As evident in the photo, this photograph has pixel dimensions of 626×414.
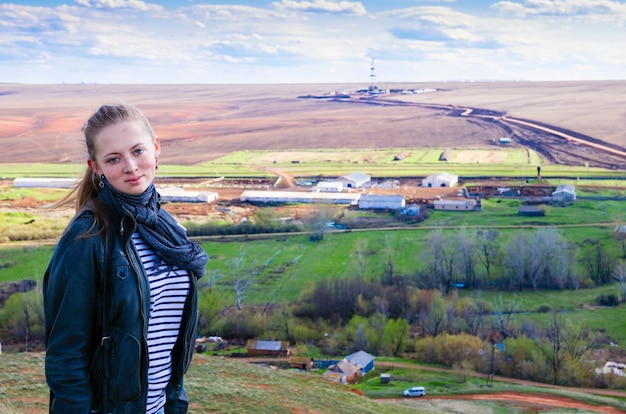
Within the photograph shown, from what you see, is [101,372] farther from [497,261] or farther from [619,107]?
[619,107]

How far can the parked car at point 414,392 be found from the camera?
17.1 m

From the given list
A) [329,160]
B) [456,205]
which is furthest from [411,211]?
[329,160]

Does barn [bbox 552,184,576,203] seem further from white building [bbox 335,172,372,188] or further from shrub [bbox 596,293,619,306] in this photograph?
shrub [bbox 596,293,619,306]

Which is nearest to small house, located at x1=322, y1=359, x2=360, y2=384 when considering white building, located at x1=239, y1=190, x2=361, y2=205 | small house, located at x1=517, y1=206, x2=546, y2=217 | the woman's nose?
the woman's nose

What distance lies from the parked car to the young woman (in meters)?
14.9

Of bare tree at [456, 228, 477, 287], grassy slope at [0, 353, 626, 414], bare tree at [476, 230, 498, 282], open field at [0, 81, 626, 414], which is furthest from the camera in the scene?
bare tree at [476, 230, 498, 282]

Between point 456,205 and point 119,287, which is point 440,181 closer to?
point 456,205

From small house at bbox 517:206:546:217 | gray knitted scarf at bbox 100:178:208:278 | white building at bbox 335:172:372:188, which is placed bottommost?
small house at bbox 517:206:546:217

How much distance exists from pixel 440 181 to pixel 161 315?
48872mm

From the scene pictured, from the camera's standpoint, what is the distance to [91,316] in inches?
104

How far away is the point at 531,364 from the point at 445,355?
2.65m

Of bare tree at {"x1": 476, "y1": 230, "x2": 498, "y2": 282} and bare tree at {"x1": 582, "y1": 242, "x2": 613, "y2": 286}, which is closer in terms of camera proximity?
bare tree at {"x1": 582, "y1": 242, "x2": 613, "y2": 286}

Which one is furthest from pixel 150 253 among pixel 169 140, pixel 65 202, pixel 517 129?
pixel 517 129

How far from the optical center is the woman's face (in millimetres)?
2801
